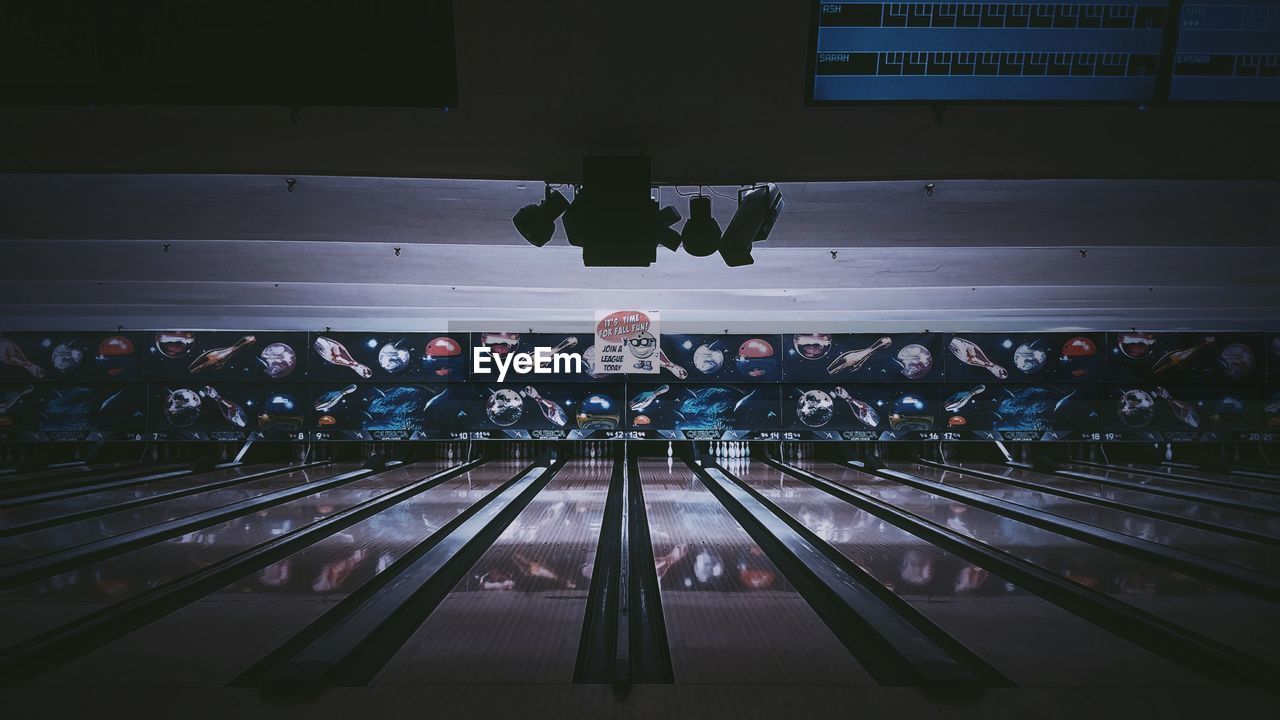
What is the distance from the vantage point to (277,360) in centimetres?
736

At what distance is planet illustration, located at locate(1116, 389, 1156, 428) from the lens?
735cm

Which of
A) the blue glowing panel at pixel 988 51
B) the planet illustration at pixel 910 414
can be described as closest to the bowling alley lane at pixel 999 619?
the blue glowing panel at pixel 988 51

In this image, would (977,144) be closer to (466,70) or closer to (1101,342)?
(466,70)

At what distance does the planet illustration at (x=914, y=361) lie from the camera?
7445mm

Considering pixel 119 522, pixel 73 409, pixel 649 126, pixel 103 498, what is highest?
pixel 649 126

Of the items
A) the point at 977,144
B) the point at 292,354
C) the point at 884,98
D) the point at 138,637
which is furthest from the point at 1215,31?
the point at 292,354

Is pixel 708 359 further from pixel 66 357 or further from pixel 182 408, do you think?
pixel 66 357

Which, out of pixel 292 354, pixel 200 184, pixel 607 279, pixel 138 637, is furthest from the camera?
pixel 292 354

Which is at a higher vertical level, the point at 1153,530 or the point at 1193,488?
the point at 1153,530

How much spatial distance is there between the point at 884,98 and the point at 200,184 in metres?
3.79

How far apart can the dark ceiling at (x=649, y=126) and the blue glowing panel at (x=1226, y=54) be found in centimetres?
14

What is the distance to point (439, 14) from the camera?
A: 1.95 meters

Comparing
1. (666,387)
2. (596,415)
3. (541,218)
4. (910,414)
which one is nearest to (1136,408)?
(910,414)

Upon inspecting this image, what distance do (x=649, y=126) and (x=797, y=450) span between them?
6427 millimetres
